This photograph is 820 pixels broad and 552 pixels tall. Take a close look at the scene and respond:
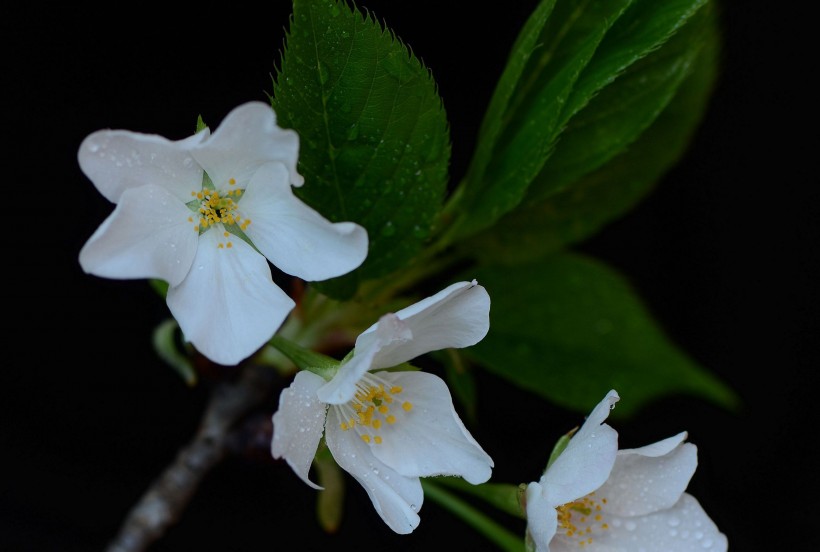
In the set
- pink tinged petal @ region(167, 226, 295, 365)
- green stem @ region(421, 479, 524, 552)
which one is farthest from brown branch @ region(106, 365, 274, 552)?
pink tinged petal @ region(167, 226, 295, 365)

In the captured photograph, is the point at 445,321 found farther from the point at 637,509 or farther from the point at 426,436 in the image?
the point at 637,509

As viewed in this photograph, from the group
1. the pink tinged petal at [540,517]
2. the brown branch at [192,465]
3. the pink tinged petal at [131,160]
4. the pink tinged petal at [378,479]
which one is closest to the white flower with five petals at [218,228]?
the pink tinged petal at [131,160]

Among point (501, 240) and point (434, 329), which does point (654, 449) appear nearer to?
point (434, 329)

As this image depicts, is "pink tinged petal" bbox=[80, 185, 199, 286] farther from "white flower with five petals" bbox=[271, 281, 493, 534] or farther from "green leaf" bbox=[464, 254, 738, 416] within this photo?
"green leaf" bbox=[464, 254, 738, 416]

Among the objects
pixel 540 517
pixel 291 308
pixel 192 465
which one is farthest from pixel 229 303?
pixel 192 465

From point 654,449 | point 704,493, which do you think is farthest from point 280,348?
point 704,493

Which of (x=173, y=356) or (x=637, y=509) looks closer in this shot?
(x=637, y=509)
